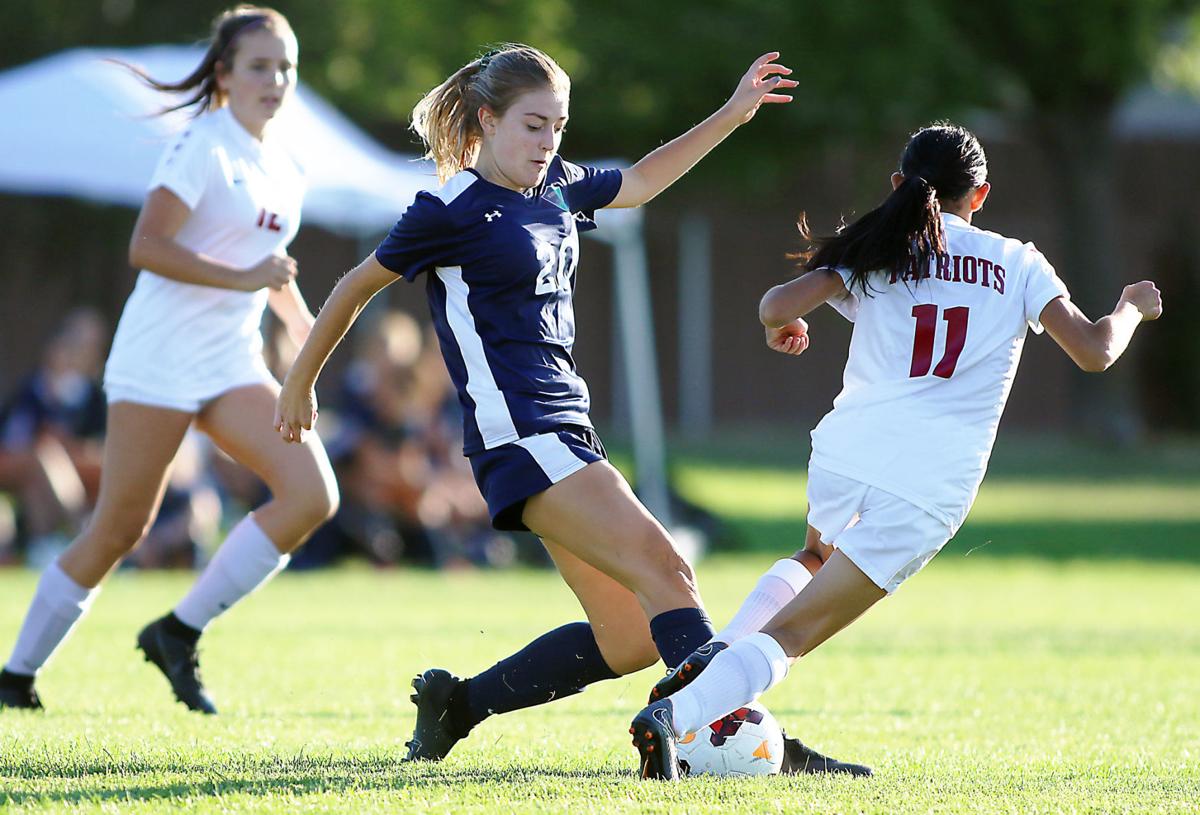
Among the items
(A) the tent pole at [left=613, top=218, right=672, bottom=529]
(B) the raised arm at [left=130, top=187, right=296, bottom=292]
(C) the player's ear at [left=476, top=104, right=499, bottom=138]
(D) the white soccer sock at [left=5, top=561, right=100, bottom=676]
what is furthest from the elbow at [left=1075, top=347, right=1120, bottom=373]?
(A) the tent pole at [left=613, top=218, right=672, bottom=529]

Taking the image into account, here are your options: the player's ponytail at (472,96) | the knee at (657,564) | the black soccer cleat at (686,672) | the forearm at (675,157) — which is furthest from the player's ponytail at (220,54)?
the black soccer cleat at (686,672)

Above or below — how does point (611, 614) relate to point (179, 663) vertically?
above

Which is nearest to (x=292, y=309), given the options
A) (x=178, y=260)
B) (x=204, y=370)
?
(x=204, y=370)

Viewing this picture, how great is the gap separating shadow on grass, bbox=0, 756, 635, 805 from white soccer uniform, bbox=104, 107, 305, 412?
1.55 metres

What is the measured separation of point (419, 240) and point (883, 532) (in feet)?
4.56

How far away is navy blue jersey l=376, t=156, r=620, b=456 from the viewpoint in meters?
Result: 4.51

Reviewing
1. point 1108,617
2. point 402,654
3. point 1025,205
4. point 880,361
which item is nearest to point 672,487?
point 1108,617

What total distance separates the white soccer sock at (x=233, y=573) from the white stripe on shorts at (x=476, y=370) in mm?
1718

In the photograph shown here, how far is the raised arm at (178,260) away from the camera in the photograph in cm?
568

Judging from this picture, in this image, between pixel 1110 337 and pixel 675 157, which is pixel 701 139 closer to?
pixel 675 157

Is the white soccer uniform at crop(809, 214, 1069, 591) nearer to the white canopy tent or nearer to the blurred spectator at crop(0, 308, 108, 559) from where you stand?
the white canopy tent

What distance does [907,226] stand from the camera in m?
4.62

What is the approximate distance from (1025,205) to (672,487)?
1749 centimetres

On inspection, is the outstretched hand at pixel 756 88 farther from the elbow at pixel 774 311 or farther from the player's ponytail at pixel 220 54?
the player's ponytail at pixel 220 54
